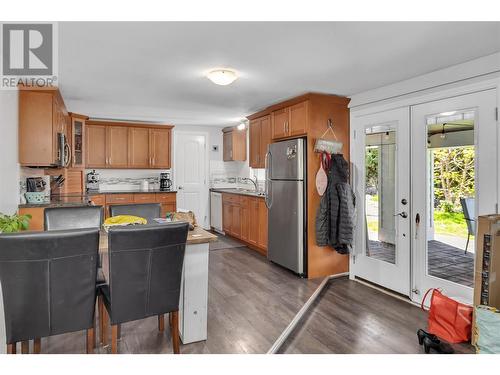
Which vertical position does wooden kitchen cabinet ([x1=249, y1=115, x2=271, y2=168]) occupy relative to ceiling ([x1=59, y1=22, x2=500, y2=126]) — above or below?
below

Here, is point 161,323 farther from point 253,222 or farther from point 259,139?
point 259,139

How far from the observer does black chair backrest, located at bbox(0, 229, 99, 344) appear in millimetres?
1604

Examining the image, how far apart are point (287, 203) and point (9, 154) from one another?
9.71 feet

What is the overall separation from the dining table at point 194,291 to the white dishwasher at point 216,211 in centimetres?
399

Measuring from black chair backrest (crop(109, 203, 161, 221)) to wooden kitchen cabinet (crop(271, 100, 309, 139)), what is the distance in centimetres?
195

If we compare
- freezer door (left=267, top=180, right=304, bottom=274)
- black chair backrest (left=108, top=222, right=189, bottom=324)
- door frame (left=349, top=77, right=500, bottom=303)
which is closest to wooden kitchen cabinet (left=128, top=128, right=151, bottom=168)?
freezer door (left=267, top=180, right=304, bottom=274)

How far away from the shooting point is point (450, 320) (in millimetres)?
2531

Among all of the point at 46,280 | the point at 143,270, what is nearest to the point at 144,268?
the point at 143,270

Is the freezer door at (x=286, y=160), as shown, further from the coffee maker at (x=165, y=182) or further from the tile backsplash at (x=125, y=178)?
the tile backsplash at (x=125, y=178)

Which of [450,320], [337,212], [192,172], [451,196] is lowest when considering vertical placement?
[450,320]

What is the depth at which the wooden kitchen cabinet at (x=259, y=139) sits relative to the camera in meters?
4.78

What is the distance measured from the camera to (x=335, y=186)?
3.78m

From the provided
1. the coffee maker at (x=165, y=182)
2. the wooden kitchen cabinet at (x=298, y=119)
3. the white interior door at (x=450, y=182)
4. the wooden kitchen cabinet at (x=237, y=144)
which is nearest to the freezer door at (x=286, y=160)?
the wooden kitchen cabinet at (x=298, y=119)

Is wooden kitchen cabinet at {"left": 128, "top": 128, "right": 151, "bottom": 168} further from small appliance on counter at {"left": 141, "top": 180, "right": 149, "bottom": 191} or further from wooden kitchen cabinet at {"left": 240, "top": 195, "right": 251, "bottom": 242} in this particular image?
wooden kitchen cabinet at {"left": 240, "top": 195, "right": 251, "bottom": 242}
